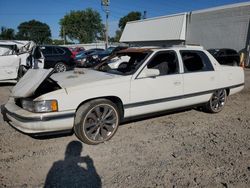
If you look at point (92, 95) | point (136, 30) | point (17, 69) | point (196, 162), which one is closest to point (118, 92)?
point (92, 95)

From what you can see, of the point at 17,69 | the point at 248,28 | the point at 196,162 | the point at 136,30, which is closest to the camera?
the point at 196,162

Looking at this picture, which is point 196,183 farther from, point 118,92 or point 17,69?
point 17,69

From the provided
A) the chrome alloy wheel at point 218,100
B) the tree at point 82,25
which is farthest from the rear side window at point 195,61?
the tree at point 82,25

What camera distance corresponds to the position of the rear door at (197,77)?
182 inches

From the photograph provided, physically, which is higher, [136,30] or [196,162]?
[136,30]

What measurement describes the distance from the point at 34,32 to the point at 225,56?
90353 millimetres

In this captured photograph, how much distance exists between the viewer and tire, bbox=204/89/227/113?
523 centimetres

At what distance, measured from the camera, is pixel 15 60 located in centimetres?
859

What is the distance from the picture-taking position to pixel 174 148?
363 cm

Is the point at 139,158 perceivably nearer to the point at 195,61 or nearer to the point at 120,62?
the point at 120,62

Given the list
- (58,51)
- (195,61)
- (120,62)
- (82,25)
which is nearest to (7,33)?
(82,25)

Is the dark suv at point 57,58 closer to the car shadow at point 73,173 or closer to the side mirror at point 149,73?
the side mirror at point 149,73

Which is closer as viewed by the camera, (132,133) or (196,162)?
(196,162)

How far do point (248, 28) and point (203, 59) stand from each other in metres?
18.3
